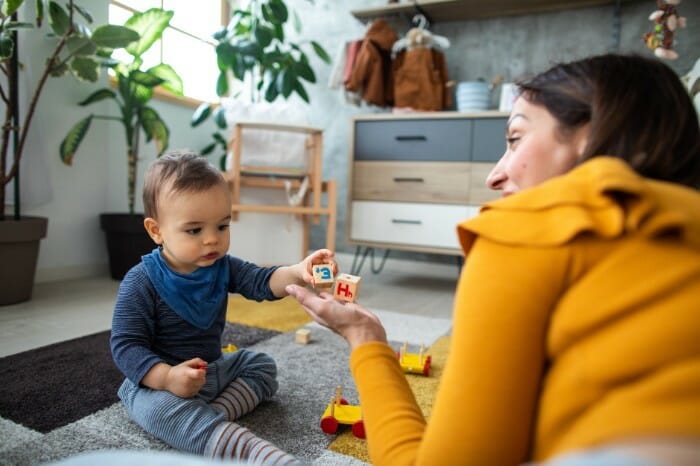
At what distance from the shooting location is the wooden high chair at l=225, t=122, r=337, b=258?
2293 millimetres

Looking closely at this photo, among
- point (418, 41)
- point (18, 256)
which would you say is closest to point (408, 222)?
point (418, 41)

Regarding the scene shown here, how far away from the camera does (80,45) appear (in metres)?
1.93

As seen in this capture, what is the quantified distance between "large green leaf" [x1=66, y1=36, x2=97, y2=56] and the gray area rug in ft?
4.66

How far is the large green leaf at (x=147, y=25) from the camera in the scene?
7.36 feet

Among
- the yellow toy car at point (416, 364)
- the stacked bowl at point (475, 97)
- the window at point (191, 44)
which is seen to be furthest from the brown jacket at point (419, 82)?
the yellow toy car at point (416, 364)

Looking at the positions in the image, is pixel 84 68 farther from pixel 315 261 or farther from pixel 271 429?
pixel 271 429

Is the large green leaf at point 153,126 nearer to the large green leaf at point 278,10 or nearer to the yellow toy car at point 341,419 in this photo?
the large green leaf at point 278,10

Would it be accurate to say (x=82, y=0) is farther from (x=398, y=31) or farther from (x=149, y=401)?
(x=149, y=401)

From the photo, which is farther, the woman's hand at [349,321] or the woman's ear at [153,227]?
the woman's ear at [153,227]

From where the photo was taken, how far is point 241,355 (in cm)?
112

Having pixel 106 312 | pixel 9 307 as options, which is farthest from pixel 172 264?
pixel 9 307

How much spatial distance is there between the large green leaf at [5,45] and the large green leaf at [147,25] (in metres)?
0.58

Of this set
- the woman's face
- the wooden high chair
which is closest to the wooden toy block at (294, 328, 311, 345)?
the wooden high chair

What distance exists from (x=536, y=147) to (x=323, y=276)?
47 centimetres
